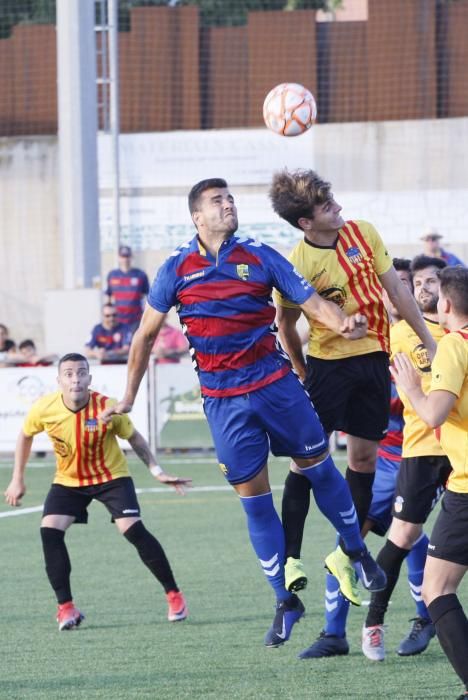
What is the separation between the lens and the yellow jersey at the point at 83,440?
8656 mm

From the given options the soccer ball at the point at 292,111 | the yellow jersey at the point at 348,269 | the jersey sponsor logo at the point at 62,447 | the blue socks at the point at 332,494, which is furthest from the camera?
the jersey sponsor logo at the point at 62,447

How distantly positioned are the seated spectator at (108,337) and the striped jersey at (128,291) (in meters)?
0.59

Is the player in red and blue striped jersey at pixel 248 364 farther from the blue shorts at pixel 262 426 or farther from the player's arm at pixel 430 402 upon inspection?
the player's arm at pixel 430 402

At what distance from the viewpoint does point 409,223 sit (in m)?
25.1

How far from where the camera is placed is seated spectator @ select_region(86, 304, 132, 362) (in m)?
16.9

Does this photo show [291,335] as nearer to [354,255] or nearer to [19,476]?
[354,255]

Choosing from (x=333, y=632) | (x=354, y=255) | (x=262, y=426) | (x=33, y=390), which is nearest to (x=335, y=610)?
(x=333, y=632)

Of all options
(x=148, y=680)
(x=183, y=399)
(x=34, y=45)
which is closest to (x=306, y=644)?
(x=148, y=680)

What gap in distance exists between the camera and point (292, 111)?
7695 millimetres

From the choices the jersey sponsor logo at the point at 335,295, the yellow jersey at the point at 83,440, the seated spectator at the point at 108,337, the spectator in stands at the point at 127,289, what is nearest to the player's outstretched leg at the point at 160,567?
the yellow jersey at the point at 83,440

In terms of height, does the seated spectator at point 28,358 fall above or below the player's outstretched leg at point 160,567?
below

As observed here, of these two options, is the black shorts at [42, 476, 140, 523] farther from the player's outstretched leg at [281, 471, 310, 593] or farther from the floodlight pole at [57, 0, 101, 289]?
the floodlight pole at [57, 0, 101, 289]

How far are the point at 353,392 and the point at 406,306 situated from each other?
614 millimetres

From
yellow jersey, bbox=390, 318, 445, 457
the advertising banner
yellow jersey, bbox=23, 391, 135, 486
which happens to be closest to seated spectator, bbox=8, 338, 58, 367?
the advertising banner
